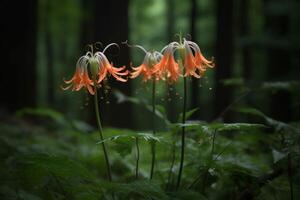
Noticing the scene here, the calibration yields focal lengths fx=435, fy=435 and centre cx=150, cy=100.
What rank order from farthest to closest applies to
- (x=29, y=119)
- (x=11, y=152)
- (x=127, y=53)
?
1. (x=29, y=119)
2. (x=127, y=53)
3. (x=11, y=152)

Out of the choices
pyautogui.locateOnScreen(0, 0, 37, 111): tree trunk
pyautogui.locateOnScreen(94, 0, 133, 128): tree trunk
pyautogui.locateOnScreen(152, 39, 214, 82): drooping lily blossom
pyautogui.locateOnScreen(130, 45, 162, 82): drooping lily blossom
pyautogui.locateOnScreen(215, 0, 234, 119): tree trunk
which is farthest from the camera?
pyautogui.locateOnScreen(215, 0, 234, 119): tree trunk

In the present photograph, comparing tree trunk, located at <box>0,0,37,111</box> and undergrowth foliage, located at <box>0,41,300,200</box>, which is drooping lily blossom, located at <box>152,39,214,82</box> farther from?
tree trunk, located at <box>0,0,37,111</box>

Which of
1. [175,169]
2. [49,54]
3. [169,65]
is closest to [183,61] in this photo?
[169,65]

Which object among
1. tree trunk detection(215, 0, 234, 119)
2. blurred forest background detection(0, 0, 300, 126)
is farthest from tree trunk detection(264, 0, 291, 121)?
tree trunk detection(215, 0, 234, 119)

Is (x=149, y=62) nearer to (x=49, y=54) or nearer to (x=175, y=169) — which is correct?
(x=175, y=169)

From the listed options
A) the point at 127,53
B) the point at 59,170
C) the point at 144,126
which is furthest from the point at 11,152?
the point at 144,126

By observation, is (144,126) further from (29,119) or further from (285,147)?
(285,147)

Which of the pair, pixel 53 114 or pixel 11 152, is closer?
pixel 11 152

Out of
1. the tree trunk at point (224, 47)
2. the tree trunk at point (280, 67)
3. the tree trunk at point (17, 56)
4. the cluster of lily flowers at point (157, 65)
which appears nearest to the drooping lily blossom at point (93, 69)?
the cluster of lily flowers at point (157, 65)
